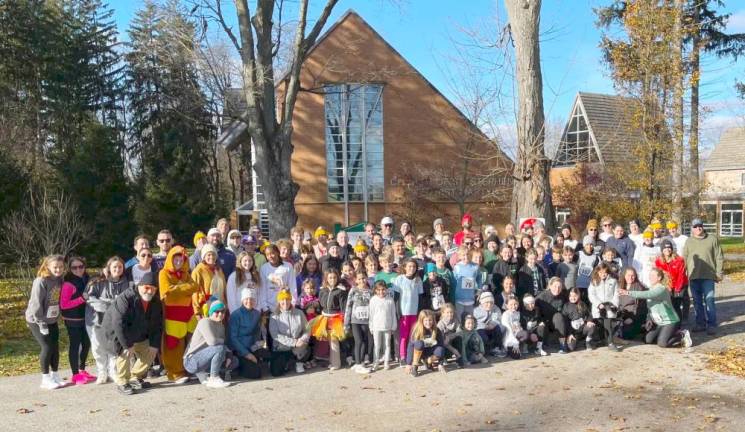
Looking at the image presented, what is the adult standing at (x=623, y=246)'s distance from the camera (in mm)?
10428

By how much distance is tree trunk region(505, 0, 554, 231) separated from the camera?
12.5 metres

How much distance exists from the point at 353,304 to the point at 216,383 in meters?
2.01

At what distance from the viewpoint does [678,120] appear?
16.6 meters

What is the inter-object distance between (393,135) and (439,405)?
21.7 meters

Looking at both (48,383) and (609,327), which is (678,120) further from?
(48,383)

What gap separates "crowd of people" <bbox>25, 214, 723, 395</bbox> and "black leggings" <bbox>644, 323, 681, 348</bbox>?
0.05 feet

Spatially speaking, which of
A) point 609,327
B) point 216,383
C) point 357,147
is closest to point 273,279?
point 216,383

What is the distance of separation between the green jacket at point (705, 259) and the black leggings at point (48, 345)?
932 centimetres

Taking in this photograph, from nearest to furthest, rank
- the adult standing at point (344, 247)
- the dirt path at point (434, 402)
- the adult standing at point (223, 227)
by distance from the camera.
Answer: the dirt path at point (434, 402) < the adult standing at point (223, 227) < the adult standing at point (344, 247)

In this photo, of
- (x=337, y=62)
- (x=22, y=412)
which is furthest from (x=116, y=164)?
(x=22, y=412)

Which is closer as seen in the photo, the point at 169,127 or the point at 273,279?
the point at 273,279

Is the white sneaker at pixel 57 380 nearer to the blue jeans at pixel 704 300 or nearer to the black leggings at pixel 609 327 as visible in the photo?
the black leggings at pixel 609 327

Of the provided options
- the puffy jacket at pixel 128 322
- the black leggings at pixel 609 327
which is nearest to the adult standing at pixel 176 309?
the puffy jacket at pixel 128 322

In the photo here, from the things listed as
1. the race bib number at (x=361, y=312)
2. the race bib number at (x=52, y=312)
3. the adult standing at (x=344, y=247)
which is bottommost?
the race bib number at (x=361, y=312)
